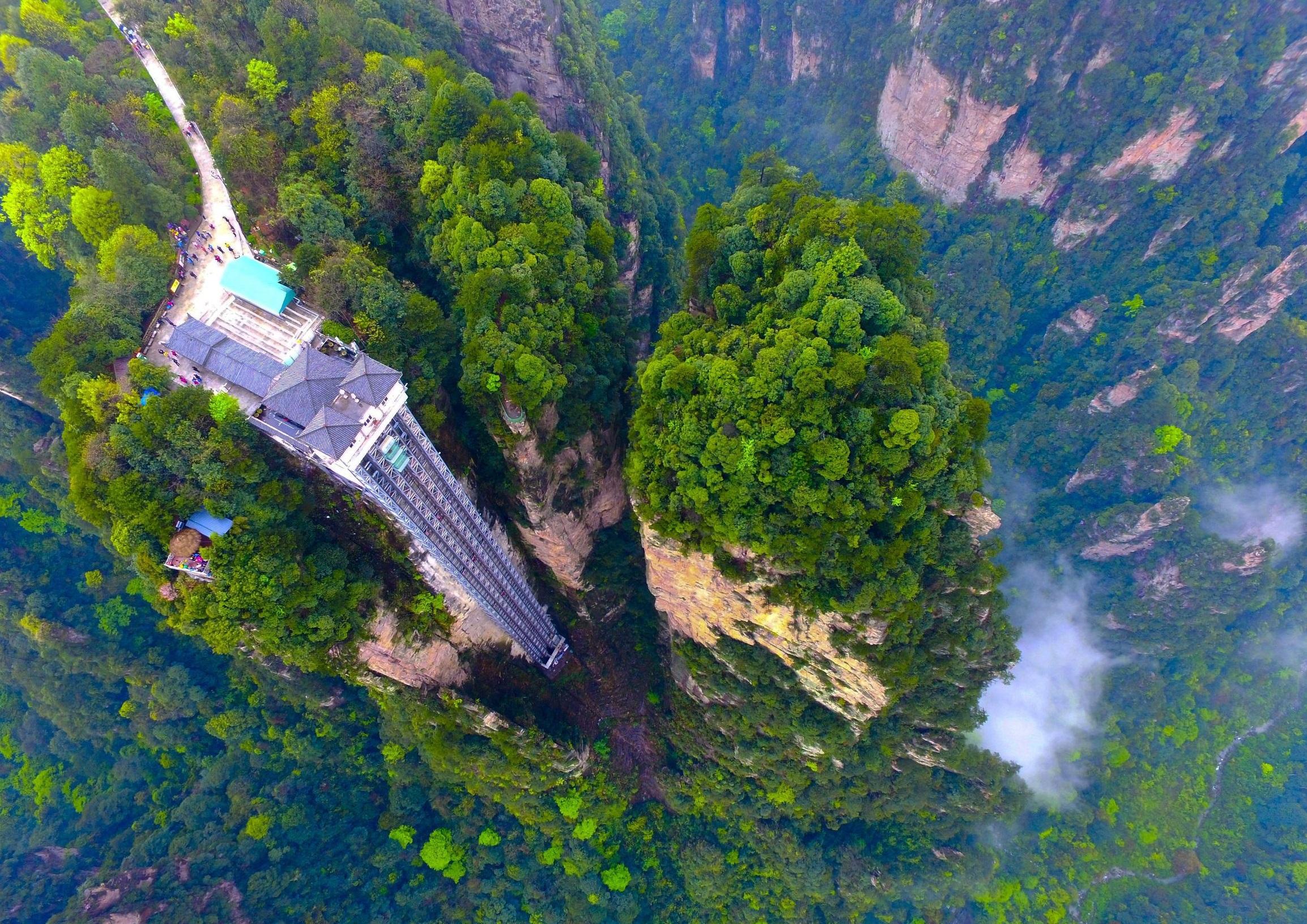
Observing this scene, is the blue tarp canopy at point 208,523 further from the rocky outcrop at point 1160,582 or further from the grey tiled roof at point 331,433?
the rocky outcrop at point 1160,582

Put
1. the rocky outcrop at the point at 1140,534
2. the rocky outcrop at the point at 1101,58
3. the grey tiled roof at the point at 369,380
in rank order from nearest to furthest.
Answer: the grey tiled roof at the point at 369,380, the rocky outcrop at the point at 1101,58, the rocky outcrop at the point at 1140,534

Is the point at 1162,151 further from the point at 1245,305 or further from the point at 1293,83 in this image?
the point at 1245,305

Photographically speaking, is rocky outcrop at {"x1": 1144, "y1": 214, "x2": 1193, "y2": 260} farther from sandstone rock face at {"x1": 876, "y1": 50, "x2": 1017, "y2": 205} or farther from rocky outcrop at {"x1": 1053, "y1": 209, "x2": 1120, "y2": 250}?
sandstone rock face at {"x1": 876, "y1": 50, "x2": 1017, "y2": 205}

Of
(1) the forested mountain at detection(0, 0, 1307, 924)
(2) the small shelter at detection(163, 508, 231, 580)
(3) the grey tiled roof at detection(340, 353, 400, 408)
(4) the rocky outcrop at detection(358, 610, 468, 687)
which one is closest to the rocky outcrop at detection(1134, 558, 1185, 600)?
(1) the forested mountain at detection(0, 0, 1307, 924)

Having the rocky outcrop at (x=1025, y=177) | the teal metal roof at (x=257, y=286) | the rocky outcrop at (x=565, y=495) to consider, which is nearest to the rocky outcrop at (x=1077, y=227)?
the rocky outcrop at (x=1025, y=177)

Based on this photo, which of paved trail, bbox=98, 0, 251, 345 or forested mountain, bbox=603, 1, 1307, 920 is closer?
paved trail, bbox=98, 0, 251, 345
